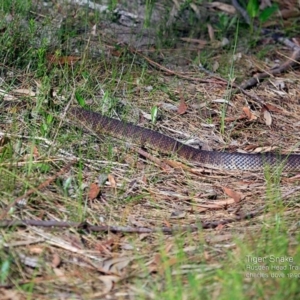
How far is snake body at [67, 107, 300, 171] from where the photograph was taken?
532cm

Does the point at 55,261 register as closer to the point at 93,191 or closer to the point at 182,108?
the point at 93,191

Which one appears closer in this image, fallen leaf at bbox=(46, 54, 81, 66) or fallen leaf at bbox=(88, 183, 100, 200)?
fallen leaf at bbox=(88, 183, 100, 200)

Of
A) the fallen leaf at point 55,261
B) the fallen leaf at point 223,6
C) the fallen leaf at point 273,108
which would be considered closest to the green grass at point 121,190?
the fallen leaf at point 55,261

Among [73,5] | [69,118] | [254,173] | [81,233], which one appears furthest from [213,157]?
[73,5]

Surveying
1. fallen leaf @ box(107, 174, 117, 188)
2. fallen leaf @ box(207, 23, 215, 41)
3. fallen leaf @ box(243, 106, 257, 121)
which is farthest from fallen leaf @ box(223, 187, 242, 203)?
fallen leaf @ box(207, 23, 215, 41)

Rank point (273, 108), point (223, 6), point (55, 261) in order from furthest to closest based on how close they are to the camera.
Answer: point (223, 6) → point (273, 108) → point (55, 261)

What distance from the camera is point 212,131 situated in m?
5.91

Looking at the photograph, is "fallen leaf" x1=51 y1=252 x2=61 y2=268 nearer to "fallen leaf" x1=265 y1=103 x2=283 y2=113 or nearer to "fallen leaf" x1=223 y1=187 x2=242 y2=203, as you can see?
"fallen leaf" x1=223 y1=187 x2=242 y2=203

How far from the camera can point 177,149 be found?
5402mm

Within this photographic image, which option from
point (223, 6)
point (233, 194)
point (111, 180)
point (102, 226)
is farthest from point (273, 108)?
point (102, 226)

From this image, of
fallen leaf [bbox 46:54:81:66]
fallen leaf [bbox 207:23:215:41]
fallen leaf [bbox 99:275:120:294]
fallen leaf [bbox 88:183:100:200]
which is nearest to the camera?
fallen leaf [bbox 99:275:120:294]

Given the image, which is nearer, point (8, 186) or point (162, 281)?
point (162, 281)

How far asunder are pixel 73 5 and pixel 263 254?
169 inches

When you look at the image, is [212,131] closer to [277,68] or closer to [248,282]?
[277,68]
